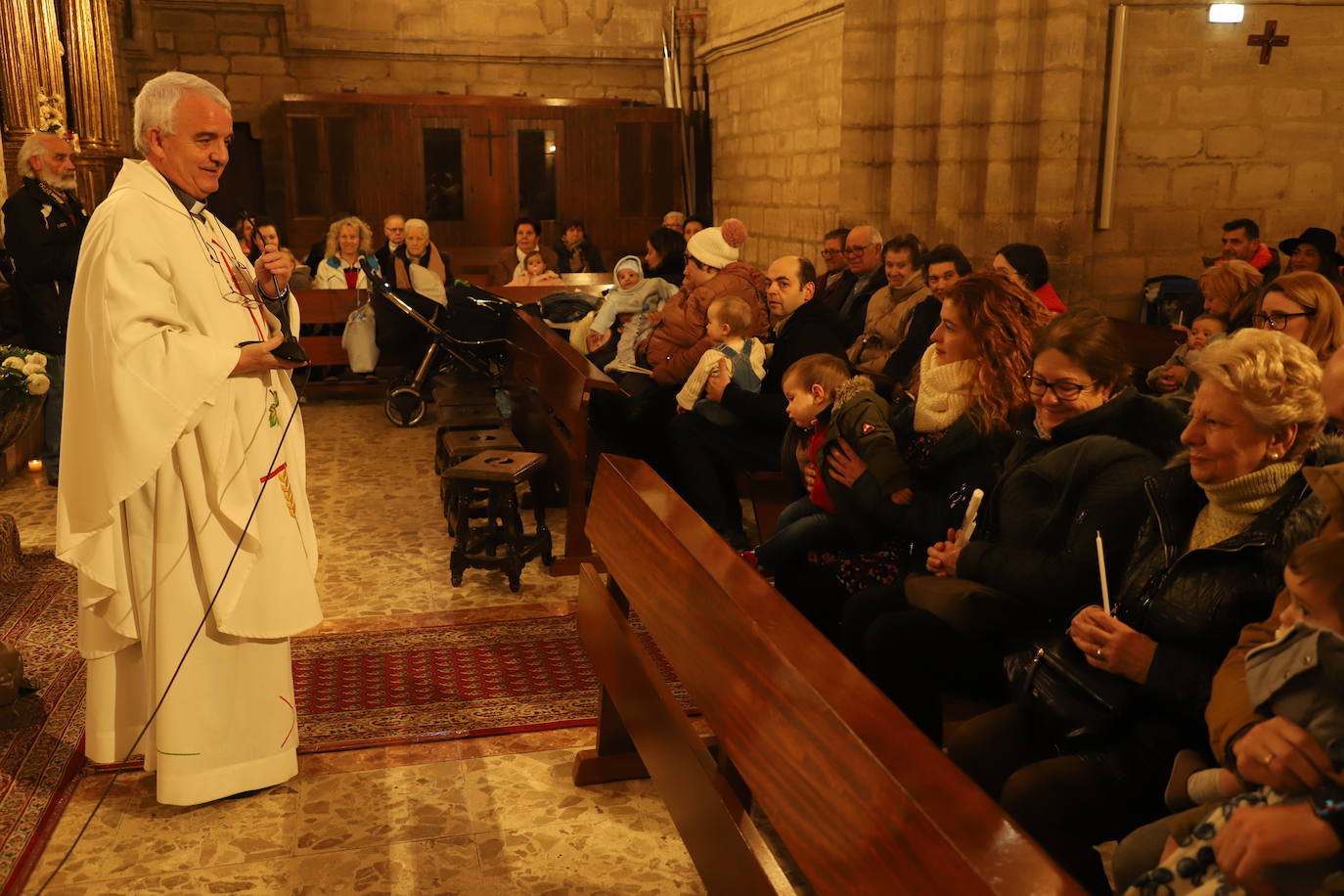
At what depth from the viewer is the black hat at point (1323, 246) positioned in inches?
267

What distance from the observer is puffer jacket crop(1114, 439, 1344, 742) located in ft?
6.43

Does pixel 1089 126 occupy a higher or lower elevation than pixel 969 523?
higher

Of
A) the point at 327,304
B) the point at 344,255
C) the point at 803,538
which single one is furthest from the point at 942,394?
the point at 344,255

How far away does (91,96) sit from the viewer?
31.6ft

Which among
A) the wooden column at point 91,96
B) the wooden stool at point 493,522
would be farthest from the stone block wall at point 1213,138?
the wooden column at point 91,96

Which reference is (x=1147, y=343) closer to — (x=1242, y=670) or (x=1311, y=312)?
(x=1311, y=312)

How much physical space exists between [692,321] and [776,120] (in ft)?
20.9

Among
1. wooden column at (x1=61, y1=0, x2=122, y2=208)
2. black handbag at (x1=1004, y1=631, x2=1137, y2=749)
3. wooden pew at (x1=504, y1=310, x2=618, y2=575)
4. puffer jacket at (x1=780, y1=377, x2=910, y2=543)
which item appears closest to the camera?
black handbag at (x1=1004, y1=631, x2=1137, y2=749)

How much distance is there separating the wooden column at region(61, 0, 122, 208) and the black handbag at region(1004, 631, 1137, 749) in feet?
27.6

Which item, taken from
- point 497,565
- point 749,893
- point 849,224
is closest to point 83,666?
point 497,565

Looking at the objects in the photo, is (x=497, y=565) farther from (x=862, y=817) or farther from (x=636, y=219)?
(x=636, y=219)

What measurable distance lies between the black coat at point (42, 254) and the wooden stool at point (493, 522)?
251 centimetres

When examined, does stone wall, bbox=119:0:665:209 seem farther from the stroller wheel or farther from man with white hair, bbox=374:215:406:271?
the stroller wheel

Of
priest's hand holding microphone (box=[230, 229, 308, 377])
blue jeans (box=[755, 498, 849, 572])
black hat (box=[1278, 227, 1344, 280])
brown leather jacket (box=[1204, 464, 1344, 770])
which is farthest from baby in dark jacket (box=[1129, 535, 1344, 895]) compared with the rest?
black hat (box=[1278, 227, 1344, 280])
